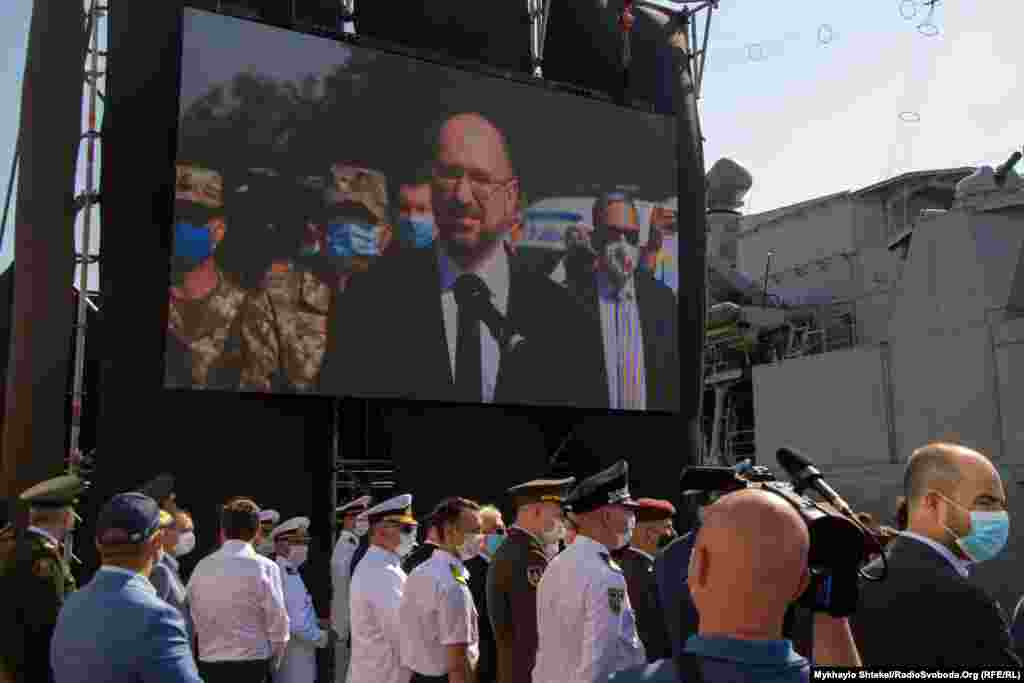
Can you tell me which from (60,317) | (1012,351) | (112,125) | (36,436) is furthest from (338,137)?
(1012,351)

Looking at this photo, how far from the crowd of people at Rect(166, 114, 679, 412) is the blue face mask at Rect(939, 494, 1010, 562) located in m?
6.88

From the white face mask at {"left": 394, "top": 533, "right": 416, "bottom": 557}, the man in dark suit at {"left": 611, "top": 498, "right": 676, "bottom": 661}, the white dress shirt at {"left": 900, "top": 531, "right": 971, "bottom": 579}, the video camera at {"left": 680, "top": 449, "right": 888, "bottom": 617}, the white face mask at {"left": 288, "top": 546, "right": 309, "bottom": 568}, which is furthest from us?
the white face mask at {"left": 288, "top": 546, "right": 309, "bottom": 568}

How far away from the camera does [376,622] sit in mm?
4793

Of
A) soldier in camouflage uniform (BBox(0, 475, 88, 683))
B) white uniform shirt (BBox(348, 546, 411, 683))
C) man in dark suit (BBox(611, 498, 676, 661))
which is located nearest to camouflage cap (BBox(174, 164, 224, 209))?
white uniform shirt (BBox(348, 546, 411, 683))

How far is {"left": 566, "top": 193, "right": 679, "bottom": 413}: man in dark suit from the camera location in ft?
34.9

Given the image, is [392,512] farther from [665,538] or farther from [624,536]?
[665,538]

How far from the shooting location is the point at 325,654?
8.34m

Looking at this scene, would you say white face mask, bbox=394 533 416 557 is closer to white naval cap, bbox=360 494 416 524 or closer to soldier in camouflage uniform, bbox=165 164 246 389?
white naval cap, bbox=360 494 416 524

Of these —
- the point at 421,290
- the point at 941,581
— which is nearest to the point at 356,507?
the point at 421,290

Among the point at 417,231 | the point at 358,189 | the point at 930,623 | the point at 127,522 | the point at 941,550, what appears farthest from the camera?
the point at 417,231

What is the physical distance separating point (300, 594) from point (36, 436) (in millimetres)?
2983

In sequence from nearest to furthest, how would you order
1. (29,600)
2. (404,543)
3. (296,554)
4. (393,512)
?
1. (29,600)
2. (393,512)
3. (404,543)
4. (296,554)

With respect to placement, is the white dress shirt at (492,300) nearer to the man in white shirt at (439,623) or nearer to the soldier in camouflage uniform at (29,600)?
the man in white shirt at (439,623)

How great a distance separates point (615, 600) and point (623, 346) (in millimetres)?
7372
